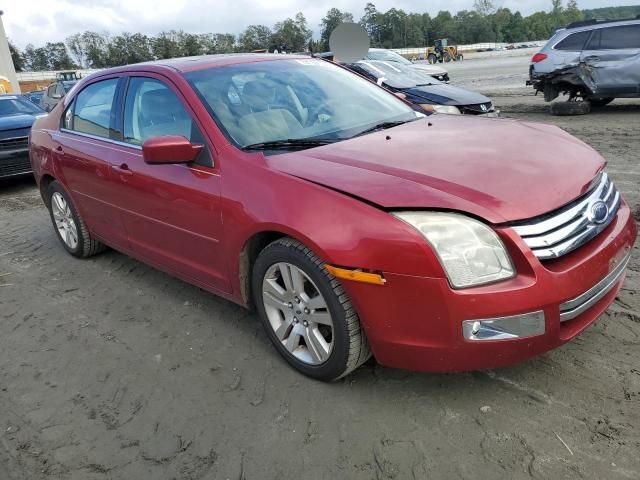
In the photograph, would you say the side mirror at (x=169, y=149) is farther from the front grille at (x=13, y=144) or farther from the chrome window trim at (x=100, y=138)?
the front grille at (x=13, y=144)

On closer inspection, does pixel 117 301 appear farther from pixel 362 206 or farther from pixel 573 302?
pixel 573 302

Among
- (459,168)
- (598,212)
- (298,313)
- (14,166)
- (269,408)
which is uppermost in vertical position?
(459,168)

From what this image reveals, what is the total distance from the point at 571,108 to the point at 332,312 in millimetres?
10771

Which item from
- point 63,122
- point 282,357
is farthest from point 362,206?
point 63,122

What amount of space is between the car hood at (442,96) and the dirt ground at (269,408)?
6.02m

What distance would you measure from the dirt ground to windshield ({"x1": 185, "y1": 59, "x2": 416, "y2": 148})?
4.17ft

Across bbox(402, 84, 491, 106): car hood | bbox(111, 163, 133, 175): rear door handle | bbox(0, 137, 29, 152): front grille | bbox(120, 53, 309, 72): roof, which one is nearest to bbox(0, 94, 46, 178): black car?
bbox(0, 137, 29, 152): front grille

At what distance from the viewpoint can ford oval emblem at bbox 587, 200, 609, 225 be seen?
2574 millimetres

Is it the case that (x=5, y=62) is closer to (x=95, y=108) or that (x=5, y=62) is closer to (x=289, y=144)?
(x=95, y=108)

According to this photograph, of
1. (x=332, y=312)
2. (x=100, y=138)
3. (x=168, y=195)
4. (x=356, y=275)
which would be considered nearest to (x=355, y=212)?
(x=356, y=275)

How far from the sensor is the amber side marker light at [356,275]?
2.37m

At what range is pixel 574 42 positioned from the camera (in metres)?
11.4

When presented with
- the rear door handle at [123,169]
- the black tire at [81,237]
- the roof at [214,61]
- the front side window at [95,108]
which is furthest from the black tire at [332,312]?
the black tire at [81,237]

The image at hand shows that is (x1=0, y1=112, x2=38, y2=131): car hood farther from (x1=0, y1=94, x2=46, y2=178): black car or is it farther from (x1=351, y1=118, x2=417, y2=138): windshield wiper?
(x1=351, y1=118, x2=417, y2=138): windshield wiper
